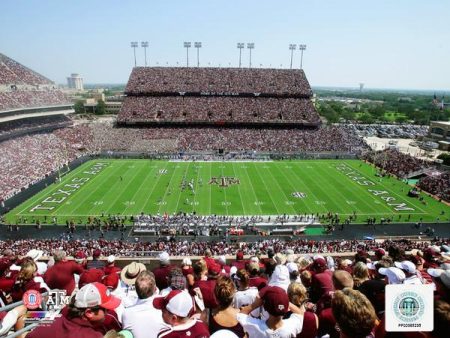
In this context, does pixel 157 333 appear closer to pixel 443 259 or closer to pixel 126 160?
pixel 443 259

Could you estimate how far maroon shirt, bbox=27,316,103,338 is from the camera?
2865mm

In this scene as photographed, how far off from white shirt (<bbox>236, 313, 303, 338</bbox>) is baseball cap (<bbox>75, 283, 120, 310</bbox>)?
157 centimetres

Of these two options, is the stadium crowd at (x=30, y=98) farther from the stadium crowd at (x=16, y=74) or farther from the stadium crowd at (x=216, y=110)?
the stadium crowd at (x=216, y=110)

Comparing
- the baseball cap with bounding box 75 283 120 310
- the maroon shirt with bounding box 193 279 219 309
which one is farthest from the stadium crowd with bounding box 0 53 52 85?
the baseball cap with bounding box 75 283 120 310

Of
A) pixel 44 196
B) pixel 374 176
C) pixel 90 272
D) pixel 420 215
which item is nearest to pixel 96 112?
pixel 44 196

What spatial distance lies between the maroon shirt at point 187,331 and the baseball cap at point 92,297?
0.64 metres

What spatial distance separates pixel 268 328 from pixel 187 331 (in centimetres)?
104

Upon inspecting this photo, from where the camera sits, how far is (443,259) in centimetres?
782

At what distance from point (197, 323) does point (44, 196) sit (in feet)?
107

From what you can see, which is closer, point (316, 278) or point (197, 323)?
point (197, 323)

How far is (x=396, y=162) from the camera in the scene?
4222 centimetres

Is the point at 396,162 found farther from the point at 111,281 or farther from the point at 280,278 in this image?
the point at 111,281

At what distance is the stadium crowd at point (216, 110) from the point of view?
58.8m

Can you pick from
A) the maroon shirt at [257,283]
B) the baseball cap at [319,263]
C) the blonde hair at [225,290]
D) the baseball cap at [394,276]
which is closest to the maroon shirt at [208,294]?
the blonde hair at [225,290]
